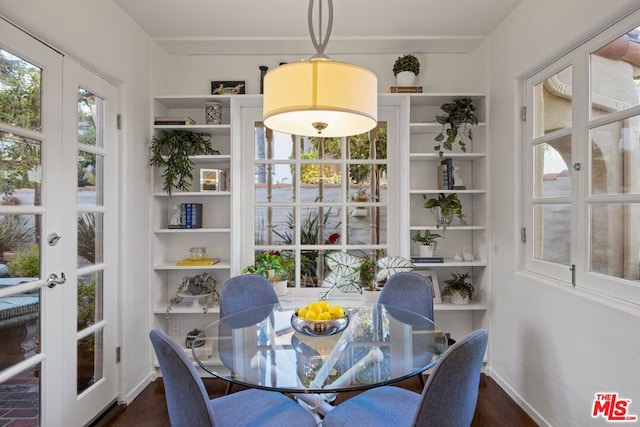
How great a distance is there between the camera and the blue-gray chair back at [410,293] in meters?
2.19

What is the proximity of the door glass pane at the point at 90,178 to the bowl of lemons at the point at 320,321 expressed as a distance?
1486mm

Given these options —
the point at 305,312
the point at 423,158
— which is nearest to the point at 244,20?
the point at 423,158

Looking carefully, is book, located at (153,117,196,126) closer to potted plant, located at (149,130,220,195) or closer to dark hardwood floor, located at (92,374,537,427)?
potted plant, located at (149,130,220,195)

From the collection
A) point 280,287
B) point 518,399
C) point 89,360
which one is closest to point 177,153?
point 280,287

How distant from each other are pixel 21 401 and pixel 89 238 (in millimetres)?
889

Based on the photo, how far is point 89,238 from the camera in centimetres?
211

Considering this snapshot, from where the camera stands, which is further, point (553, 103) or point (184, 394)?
point (553, 103)

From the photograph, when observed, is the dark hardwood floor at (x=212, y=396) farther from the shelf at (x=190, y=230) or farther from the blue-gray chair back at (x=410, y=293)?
the shelf at (x=190, y=230)

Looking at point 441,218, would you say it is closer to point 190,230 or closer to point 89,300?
point 190,230

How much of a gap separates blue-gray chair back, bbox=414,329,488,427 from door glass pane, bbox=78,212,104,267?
202 cm

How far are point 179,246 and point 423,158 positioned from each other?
2.23 metres

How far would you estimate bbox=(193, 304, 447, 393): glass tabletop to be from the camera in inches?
50.1

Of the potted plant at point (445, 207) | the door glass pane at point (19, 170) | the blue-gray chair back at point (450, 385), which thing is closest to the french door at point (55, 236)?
the door glass pane at point (19, 170)

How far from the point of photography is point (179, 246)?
9.73 feet
